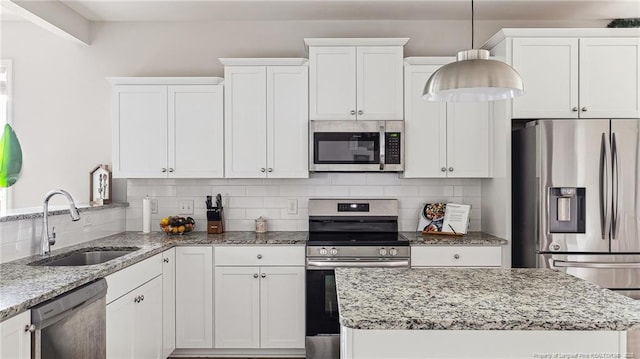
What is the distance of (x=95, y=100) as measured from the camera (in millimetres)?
3686

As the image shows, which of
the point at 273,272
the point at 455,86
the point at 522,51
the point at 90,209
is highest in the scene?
the point at 522,51

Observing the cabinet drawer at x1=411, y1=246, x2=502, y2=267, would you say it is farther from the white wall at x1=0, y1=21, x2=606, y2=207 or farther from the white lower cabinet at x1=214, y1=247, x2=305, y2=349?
the white wall at x1=0, y1=21, x2=606, y2=207

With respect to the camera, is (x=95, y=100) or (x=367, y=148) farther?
(x=95, y=100)

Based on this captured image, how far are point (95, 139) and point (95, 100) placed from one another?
328 millimetres

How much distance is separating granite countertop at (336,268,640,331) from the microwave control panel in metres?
1.43

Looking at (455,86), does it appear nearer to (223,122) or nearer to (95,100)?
(223,122)

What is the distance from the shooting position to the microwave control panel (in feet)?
10.7

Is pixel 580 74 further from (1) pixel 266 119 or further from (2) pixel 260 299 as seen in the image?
(2) pixel 260 299

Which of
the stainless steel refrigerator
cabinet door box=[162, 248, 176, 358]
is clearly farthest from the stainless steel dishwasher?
the stainless steel refrigerator

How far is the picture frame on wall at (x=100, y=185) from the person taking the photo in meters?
3.53

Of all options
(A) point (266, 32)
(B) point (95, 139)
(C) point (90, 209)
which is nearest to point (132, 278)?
(C) point (90, 209)

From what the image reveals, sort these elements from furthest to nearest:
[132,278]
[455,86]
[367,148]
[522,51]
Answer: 1. [367,148]
2. [522,51]
3. [132,278]
4. [455,86]

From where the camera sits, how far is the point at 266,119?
131 inches

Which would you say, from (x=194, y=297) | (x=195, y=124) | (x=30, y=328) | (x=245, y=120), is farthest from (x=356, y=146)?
(x=30, y=328)
